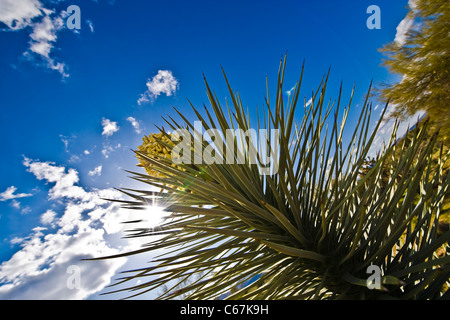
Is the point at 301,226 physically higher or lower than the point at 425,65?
lower

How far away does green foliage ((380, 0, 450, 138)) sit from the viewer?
380 cm

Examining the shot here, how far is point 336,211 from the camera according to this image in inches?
30.6

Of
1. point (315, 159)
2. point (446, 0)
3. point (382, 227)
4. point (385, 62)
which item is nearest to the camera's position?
point (382, 227)

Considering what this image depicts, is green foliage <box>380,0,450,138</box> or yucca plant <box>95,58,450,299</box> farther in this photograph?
green foliage <box>380,0,450,138</box>

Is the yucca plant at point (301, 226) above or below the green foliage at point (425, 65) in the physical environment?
below

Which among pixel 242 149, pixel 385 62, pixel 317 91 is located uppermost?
pixel 385 62

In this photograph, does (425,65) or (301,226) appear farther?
(425,65)

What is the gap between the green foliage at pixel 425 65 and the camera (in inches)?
150

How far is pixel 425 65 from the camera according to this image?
4.01 metres

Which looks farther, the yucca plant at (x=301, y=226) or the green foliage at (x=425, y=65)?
the green foliage at (x=425, y=65)

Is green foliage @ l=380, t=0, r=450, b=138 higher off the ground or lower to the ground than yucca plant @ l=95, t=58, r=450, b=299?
higher

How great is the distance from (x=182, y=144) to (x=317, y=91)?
0.54 metres
